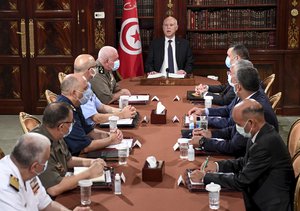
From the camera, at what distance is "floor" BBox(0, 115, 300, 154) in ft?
26.4

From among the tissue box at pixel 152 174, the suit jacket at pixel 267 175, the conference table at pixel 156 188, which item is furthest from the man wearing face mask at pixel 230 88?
the tissue box at pixel 152 174

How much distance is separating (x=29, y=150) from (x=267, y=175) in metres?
1.60

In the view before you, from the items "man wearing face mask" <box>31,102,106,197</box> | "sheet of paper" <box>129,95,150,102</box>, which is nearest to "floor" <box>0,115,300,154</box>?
"sheet of paper" <box>129,95,150,102</box>

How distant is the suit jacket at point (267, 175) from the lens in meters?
3.96

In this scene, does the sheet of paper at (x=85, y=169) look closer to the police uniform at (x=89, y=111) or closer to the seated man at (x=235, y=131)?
the seated man at (x=235, y=131)

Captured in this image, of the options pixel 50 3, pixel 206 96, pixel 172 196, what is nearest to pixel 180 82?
pixel 206 96

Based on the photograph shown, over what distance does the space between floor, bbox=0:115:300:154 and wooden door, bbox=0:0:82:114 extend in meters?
0.31

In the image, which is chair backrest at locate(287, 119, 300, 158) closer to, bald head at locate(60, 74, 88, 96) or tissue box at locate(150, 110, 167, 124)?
tissue box at locate(150, 110, 167, 124)

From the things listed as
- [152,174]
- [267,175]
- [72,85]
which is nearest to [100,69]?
[72,85]

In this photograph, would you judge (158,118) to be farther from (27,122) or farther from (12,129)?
(12,129)

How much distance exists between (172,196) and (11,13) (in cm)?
621

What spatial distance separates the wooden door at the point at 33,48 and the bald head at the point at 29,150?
19.6 ft

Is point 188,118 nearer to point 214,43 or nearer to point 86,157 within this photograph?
point 86,157

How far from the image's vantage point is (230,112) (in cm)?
562
